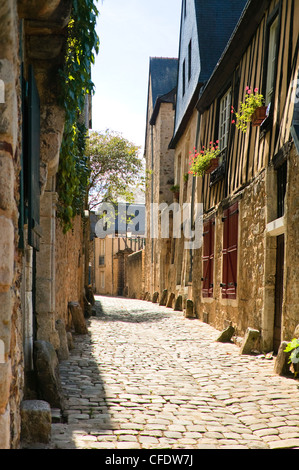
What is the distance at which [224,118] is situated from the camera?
32.3ft

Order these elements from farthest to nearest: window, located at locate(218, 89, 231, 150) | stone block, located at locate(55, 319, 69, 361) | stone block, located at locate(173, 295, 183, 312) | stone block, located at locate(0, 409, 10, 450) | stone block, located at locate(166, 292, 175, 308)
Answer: stone block, located at locate(166, 292, 175, 308), stone block, located at locate(173, 295, 183, 312), window, located at locate(218, 89, 231, 150), stone block, located at locate(55, 319, 69, 361), stone block, located at locate(0, 409, 10, 450)

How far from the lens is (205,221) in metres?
10.8

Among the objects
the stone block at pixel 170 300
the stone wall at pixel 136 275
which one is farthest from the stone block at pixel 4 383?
the stone wall at pixel 136 275

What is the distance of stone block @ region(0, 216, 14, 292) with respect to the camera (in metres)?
2.14

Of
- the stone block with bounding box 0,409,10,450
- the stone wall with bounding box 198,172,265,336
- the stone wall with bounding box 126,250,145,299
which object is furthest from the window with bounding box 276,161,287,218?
the stone wall with bounding box 126,250,145,299

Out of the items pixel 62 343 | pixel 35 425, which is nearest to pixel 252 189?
pixel 62 343

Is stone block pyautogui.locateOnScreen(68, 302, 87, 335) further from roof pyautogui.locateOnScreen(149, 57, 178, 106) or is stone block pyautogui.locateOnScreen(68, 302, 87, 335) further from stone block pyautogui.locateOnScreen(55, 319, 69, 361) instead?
roof pyautogui.locateOnScreen(149, 57, 178, 106)

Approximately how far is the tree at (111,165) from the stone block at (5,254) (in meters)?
14.9

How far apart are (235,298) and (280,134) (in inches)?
113

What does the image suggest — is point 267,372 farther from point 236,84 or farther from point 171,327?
point 236,84

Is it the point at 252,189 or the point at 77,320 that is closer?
the point at 252,189

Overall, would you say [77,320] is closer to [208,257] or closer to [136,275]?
[208,257]

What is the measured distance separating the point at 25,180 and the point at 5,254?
1.17 m

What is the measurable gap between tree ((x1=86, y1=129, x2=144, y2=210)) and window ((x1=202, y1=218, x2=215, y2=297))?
701 centimetres
